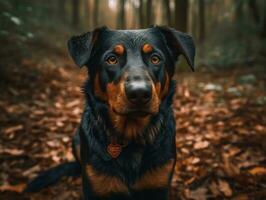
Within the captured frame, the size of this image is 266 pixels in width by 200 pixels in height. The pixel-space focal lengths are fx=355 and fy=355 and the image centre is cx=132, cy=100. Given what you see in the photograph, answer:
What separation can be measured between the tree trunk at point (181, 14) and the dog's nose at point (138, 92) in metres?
8.65

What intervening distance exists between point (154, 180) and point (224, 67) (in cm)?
897

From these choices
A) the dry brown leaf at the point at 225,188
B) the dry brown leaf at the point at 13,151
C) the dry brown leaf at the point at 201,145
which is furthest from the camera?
the dry brown leaf at the point at 201,145

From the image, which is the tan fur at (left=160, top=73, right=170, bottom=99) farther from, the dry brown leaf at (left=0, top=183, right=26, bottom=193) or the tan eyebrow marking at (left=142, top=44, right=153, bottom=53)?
the dry brown leaf at (left=0, top=183, right=26, bottom=193)

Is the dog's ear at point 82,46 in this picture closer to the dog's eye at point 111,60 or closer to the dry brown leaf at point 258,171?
the dog's eye at point 111,60

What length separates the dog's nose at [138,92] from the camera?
9.58ft

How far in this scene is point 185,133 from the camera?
6109mm

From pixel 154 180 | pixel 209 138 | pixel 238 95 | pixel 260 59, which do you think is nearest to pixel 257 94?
pixel 238 95

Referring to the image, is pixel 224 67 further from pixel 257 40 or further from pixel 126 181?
pixel 126 181

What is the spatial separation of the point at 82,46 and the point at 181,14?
27.2 feet

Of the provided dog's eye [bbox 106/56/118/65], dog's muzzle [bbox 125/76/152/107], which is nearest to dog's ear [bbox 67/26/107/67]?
dog's eye [bbox 106/56/118/65]

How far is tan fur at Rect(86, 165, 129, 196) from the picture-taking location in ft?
10.8

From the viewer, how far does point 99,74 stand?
3.46 meters

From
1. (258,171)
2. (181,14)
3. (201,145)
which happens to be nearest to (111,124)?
(258,171)

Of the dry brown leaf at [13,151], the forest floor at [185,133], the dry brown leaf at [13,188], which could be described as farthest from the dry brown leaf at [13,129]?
the dry brown leaf at [13,188]
